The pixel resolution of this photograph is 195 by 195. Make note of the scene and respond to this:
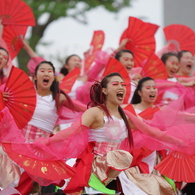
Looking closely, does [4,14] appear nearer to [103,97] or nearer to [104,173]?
[103,97]

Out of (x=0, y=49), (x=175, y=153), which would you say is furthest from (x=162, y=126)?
(x=0, y=49)

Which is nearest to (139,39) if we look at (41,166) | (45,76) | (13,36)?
(13,36)

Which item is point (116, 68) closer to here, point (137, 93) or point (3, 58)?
point (137, 93)

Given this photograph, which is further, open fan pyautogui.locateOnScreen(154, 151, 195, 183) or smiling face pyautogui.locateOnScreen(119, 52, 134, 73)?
smiling face pyautogui.locateOnScreen(119, 52, 134, 73)

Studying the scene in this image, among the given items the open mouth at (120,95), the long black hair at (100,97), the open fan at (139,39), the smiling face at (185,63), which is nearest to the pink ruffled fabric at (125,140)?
the long black hair at (100,97)

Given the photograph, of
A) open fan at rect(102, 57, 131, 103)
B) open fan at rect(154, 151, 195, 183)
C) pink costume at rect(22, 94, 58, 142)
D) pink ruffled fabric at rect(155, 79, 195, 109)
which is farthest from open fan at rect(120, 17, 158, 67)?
open fan at rect(154, 151, 195, 183)

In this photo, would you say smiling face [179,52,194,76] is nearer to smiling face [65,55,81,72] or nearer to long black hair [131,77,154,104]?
long black hair [131,77,154,104]

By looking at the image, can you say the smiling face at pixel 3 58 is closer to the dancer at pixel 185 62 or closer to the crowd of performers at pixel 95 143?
the crowd of performers at pixel 95 143

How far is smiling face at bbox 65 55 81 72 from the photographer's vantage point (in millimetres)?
8617

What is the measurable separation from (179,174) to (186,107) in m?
1.67

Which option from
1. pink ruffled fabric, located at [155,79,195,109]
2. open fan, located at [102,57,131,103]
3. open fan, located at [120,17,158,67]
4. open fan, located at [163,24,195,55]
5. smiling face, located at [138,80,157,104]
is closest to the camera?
smiling face, located at [138,80,157,104]

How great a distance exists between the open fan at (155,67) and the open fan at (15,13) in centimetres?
168

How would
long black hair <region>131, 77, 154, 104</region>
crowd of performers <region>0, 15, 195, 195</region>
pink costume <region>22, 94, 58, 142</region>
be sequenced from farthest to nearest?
long black hair <region>131, 77, 154, 104</region> < pink costume <region>22, 94, 58, 142</region> < crowd of performers <region>0, 15, 195, 195</region>

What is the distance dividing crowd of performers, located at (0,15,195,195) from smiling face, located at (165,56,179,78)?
3.75 feet
